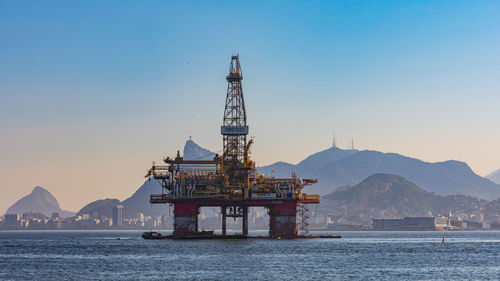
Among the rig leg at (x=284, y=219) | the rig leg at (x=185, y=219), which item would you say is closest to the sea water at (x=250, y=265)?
the rig leg at (x=185, y=219)

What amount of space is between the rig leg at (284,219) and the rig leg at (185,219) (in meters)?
14.9

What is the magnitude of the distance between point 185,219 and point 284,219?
61.2 feet

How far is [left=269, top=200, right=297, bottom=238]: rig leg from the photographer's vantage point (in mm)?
137250

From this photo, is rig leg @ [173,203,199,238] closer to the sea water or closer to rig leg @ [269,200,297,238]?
the sea water

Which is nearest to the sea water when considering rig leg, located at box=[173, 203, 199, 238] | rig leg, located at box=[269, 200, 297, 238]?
rig leg, located at box=[173, 203, 199, 238]

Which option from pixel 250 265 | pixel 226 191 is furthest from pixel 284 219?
pixel 250 265

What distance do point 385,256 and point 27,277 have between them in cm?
5448

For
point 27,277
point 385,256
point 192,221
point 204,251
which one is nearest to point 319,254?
point 385,256

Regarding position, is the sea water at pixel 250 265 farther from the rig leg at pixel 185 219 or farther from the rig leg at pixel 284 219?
the rig leg at pixel 284 219

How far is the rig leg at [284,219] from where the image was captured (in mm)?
137250

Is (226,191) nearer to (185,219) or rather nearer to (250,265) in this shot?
(185,219)

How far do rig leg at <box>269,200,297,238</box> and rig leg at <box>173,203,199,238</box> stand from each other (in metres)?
14.9

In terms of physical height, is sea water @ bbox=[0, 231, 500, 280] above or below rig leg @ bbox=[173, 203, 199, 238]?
below

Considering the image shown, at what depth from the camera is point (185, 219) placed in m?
138
